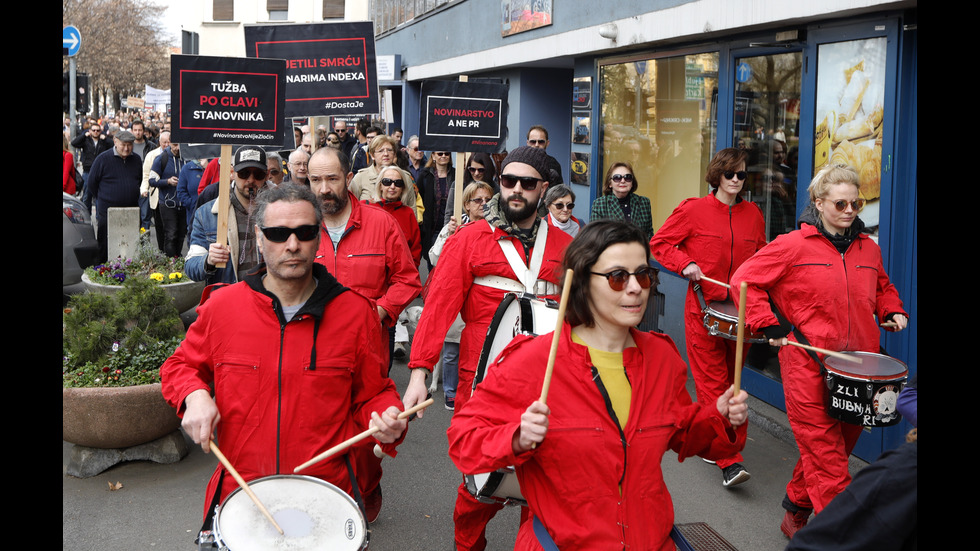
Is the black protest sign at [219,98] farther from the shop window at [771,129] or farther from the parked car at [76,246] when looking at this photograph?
the parked car at [76,246]

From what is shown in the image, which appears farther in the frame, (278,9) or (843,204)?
(278,9)

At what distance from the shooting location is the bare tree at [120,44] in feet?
163

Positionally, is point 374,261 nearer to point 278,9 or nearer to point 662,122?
point 662,122

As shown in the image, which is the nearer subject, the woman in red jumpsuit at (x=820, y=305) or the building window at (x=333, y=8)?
the woman in red jumpsuit at (x=820, y=305)

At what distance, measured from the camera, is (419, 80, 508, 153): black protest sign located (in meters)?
8.95

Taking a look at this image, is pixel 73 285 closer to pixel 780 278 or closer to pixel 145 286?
pixel 145 286

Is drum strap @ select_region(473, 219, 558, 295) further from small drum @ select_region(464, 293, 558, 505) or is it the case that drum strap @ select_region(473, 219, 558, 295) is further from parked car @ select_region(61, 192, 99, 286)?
parked car @ select_region(61, 192, 99, 286)

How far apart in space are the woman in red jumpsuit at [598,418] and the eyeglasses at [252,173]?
168 inches

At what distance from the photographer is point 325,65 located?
9594mm

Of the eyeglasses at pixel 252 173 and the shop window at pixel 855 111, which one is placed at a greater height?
the shop window at pixel 855 111

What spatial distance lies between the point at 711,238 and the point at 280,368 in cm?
468

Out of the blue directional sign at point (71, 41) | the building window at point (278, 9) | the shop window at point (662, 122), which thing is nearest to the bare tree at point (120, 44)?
the building window at point (278, 9)

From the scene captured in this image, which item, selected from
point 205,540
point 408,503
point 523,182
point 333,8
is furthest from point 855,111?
point 333,8

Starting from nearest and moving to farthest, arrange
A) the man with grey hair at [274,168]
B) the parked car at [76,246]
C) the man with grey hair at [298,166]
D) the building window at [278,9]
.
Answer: the man with grey hair at [298,166] → the man with grey hair at [274,168] → the parked car at [76,246] → the building window at [278,9]
